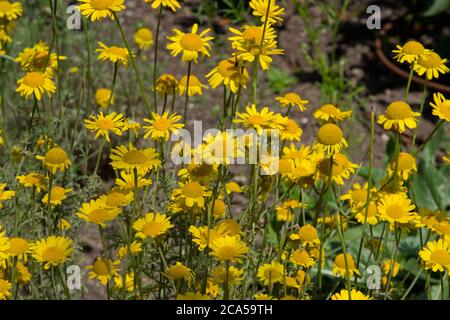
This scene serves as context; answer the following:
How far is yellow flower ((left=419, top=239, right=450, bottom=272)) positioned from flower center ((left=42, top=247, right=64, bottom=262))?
2.60 ft

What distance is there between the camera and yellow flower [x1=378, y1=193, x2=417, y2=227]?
5.42 ft

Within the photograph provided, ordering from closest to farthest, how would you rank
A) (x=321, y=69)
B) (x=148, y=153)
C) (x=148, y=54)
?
(x=148, y=153)
(x=321, y=69)
(x=148, y=54)

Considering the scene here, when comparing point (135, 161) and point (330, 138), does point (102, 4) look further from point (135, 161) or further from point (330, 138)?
point (330, 138)

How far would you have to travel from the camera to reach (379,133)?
3.52m

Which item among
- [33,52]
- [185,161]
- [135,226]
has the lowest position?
[135,226]

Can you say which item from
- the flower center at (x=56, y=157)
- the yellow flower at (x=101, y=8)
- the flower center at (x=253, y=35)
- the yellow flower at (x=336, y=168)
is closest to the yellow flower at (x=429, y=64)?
the yellow flower at (x=336, y=168)

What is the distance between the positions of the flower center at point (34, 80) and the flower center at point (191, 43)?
14.7 inches

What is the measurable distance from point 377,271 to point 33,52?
110cm

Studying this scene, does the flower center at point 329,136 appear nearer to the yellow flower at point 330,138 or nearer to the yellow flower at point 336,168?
the yellow flower at point 330,138

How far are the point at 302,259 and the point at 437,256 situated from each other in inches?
11.9

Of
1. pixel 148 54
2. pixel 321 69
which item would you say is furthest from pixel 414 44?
pixel 148 54

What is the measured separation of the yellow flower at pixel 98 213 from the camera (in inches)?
62.9

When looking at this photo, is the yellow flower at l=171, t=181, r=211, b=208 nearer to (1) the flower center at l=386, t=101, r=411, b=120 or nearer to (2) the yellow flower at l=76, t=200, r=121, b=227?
(2) the yellow flower at l=76, t=200, r=121, b=227
